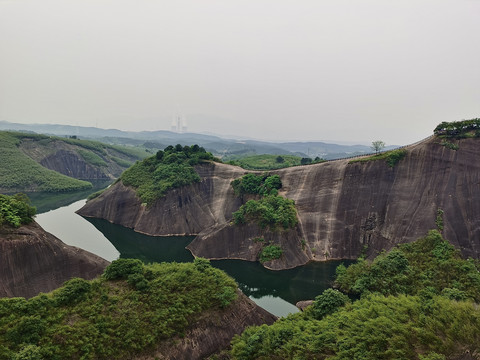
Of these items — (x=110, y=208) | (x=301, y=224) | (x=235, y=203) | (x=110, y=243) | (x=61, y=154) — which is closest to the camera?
(x=301, y=224)

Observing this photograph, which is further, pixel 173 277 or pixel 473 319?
pixel 173 277

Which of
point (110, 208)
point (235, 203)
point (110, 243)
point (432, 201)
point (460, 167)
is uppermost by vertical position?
point (460, 167)

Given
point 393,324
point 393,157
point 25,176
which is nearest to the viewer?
point 393,324

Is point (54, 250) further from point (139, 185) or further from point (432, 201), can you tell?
point (432, 201)

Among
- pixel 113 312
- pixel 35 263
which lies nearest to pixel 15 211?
pixel 35 263

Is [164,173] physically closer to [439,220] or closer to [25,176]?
[439,220]

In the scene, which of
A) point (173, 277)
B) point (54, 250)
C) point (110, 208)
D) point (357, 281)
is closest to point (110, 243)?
point (110, 208)

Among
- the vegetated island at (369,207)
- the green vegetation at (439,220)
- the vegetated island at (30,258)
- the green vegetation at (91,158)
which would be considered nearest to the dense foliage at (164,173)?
the vegetated island at (369,207)
